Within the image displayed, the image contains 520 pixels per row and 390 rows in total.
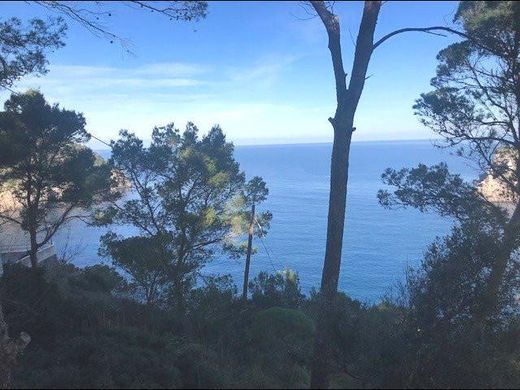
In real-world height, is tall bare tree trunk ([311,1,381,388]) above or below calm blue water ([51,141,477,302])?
above

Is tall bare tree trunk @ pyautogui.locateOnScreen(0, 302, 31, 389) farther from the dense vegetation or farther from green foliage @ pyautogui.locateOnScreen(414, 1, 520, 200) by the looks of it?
green foliage @ pyautogui.locateOnScreen(414, 1, 520, 200)

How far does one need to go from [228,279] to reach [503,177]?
33.1ft

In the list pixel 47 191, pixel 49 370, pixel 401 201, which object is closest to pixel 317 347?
pixel 49 370

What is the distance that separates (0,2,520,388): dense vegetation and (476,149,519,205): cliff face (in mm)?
52

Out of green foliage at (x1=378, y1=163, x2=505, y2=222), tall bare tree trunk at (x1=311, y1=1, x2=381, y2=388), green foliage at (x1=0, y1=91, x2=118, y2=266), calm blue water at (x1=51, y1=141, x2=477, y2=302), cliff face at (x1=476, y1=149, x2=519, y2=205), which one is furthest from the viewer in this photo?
calm blue water at (x1=51, y1=141, x2=477, y2=302)

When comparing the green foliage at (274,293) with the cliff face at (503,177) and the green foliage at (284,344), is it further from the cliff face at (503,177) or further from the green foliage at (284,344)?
the cliff face at (503,177)

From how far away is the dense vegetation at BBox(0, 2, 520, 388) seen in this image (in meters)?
4.64

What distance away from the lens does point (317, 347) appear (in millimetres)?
Answer: 4844

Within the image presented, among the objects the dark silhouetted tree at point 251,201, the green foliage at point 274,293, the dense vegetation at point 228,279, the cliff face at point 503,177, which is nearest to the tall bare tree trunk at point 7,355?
the dense vegetation at point 228,279

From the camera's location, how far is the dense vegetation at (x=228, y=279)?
4.64m

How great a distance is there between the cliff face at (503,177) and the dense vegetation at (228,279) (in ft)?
0.17

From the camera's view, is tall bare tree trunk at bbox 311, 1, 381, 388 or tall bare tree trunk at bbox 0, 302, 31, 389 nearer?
tall bare tree trunk at bbox 0, 302, 31, 389

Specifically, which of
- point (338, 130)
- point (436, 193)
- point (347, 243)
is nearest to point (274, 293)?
point (436, 193)

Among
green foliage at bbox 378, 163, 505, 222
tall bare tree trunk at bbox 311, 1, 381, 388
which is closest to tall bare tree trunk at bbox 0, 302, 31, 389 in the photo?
tall bare tree trunk at bbox 311, 1, 381, 388
